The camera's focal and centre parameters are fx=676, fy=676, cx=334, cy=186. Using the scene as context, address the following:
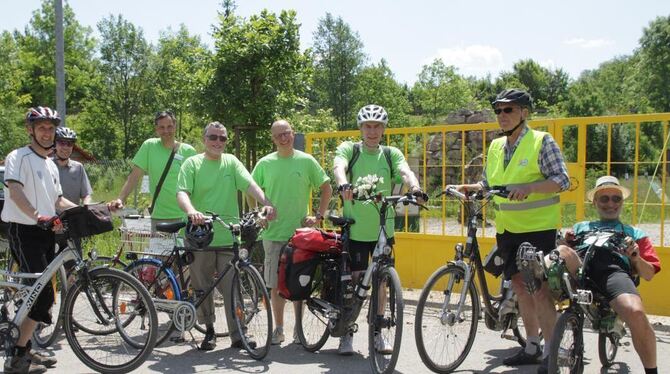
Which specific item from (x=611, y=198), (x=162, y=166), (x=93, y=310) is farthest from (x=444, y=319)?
(x=162, y=166)

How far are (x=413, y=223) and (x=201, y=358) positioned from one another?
3674mm

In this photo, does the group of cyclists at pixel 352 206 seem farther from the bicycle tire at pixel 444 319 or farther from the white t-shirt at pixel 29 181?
the bicycle tire at pixel 444 319

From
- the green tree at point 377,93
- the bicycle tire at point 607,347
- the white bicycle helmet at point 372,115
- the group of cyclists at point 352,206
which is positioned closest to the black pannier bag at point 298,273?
the group of cyclists at point 352,206

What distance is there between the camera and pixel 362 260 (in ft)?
17.5

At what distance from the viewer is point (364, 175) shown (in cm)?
535

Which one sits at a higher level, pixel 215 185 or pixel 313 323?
pixel 215 185

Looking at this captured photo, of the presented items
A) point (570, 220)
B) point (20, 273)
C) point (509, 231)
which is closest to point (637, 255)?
point (509, 231)

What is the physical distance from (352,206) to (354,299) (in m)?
0.72

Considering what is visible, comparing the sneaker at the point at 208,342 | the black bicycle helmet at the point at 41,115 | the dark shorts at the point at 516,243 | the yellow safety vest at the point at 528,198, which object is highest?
the black bicycle helmet at the point at 41,115

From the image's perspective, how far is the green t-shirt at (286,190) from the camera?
18.8 feet

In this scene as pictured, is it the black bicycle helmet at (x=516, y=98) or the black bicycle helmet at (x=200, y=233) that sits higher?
the black bicycle helmet at (x=516, y=98)

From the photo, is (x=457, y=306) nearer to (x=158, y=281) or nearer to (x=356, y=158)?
(x=356, y=158)

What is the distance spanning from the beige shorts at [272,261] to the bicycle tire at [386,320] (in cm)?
121

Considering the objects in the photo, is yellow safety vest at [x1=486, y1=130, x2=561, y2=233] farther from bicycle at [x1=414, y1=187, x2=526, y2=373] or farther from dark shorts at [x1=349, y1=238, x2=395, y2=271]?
dark shorts at [x1=349, y1=238, x2=395, y2=271]
